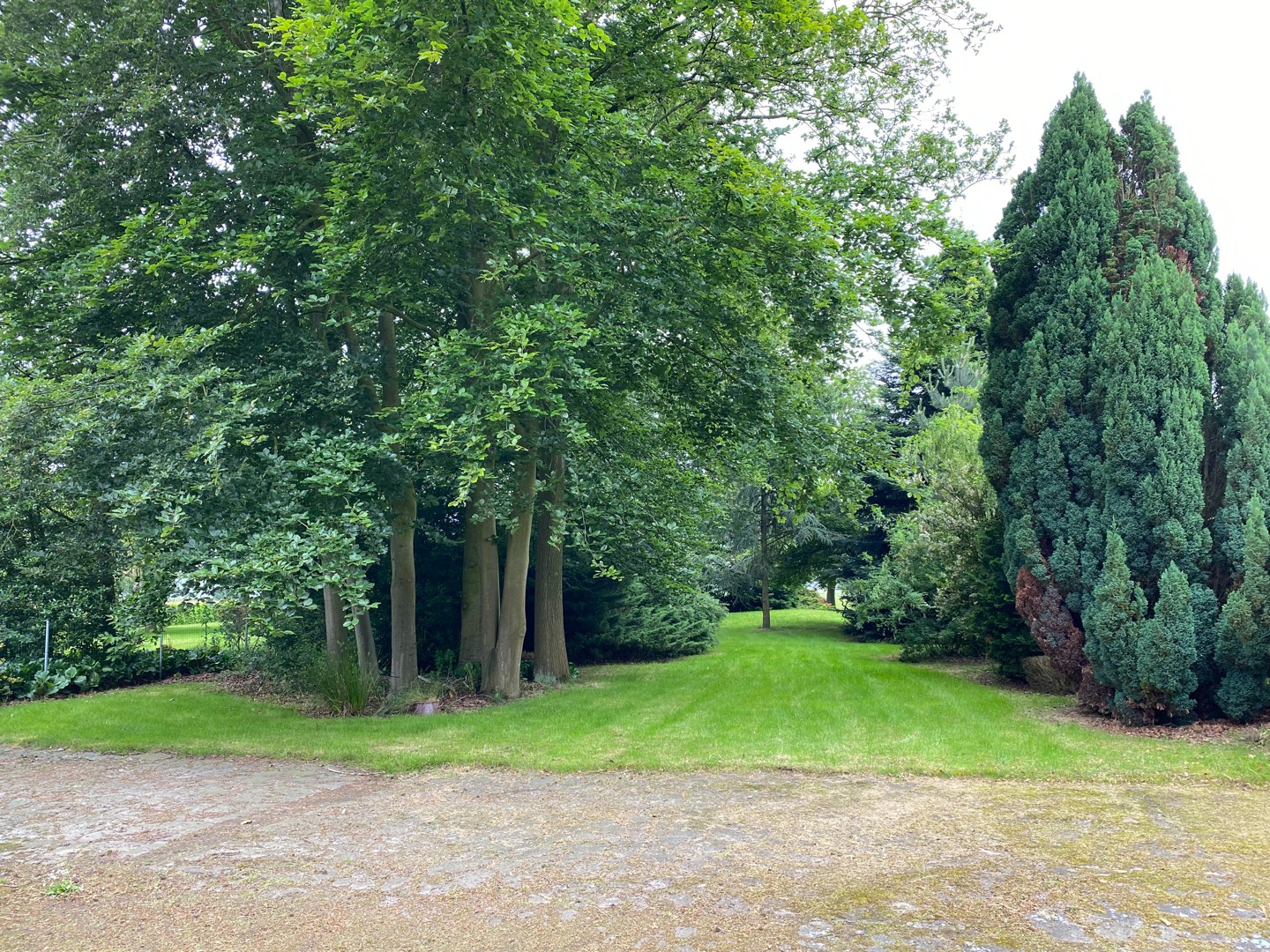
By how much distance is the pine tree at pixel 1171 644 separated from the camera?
8.07 meters

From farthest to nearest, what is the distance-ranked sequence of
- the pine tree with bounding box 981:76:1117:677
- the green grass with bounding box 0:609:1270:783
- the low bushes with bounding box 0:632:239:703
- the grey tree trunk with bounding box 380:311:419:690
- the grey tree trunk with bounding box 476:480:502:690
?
the low bushes with bounding box 0:632:239:703, the grey tree trunk with bounding box 476:480:502:690, the grey tree trunk with bounding box 380:311:419:690, the pine tree with bounding box 981:76:1117:677, the green grass with bounding box 0:609:1270:783

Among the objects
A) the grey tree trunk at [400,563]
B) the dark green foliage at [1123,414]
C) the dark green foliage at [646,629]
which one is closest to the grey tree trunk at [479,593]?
the grey tree trunk at [400,563]

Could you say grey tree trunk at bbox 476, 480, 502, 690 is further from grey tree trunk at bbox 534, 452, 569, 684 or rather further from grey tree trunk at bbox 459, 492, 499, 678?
grey tree trunk at bbox 534, 452, 569, 684

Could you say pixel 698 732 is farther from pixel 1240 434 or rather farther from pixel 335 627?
pixel 1240 434

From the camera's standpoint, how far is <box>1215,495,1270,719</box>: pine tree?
775 cm

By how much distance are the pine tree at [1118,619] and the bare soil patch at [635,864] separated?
2.05 m

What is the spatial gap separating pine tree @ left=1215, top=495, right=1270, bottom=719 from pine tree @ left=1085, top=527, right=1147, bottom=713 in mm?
714

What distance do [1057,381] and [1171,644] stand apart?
2971 millimetres

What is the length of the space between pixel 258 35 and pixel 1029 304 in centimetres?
956

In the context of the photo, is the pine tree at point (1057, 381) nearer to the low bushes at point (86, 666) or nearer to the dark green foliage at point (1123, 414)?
the dark green foliage at point (1123, 414)

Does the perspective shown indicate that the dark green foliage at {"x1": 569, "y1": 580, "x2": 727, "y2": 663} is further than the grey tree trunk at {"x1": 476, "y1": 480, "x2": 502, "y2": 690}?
Yes

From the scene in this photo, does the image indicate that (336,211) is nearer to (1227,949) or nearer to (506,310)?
(506,310)

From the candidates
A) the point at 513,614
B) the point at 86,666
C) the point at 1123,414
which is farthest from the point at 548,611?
the point at 1123,414

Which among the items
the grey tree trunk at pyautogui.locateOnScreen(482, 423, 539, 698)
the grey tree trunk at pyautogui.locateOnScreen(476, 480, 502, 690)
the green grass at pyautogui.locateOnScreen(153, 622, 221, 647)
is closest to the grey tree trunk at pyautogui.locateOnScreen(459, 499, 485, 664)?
the grey tree trunk at pyautogui.locateOnScreen(476, 480, 502, 690)
